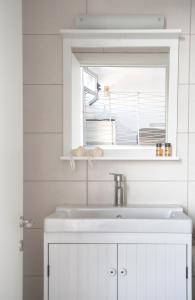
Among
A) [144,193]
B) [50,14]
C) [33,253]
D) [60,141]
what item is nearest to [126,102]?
[60,141]

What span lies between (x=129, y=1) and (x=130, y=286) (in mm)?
1697

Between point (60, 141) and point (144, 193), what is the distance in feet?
2.09

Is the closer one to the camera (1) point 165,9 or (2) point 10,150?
(2) point 10,150

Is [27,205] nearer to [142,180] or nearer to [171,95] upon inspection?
[142,180]

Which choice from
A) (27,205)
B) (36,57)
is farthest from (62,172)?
(36,57)

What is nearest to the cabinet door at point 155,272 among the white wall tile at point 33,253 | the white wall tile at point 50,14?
the white wall tile at point 33,253

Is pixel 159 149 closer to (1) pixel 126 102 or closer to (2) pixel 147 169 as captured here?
(2) pixel 147 169

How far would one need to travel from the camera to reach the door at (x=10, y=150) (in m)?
1.37

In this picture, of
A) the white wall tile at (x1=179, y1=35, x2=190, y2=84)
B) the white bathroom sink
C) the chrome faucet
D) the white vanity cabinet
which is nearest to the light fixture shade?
the white wall tile at (x1=179, y1=35, x2=190, y2=84)

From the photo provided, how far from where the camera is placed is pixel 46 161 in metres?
2.25

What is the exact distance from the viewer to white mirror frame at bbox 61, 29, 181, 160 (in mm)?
2176

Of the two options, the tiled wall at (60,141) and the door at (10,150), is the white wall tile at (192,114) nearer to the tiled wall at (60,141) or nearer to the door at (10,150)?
the tiled wall at (60,141)

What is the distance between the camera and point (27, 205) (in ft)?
7.42

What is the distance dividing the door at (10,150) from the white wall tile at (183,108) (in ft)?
3.56
